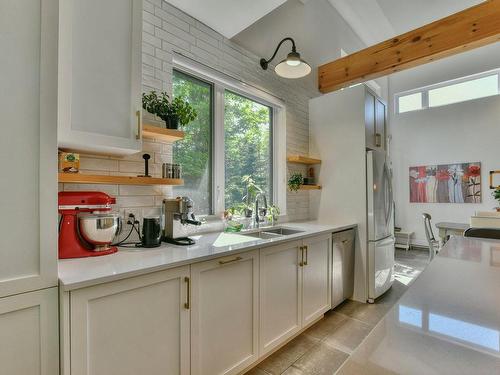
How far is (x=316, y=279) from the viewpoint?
7.82 feet

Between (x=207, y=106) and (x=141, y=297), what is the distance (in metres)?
1.78

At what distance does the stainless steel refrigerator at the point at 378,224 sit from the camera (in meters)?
2.90

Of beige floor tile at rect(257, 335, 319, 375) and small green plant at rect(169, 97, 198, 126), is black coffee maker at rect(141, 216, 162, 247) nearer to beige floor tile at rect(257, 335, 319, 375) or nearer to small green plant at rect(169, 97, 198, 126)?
small green plant at rect(169, 97, 198, 126)

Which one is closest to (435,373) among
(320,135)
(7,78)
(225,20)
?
(7,78)

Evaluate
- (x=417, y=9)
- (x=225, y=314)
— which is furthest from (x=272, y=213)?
(x=417, y=9)

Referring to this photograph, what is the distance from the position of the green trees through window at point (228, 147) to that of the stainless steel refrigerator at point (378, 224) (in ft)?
3.73

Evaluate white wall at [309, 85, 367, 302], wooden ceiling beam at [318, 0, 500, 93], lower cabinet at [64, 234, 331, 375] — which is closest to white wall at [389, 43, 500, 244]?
wooden ceiling beam at [318, 0, 500, 93]

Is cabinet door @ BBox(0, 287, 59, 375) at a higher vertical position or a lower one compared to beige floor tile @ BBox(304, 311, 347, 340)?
higher

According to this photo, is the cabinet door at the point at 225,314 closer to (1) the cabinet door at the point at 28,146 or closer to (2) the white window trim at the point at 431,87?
(1) the cabinet door at the point at 28,146

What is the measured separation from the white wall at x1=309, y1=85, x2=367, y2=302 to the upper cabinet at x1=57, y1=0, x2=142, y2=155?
2.40 metres

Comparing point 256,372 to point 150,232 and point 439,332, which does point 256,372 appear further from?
point 439,332

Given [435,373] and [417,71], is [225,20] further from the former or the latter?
[417,71]

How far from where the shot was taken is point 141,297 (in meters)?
1.21

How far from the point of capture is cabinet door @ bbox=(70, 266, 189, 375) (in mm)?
1053
